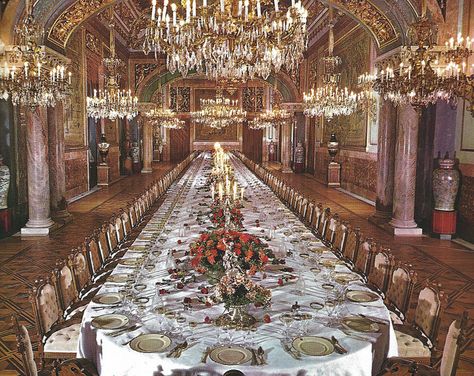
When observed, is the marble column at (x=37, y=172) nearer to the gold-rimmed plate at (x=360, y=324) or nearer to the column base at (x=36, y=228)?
the column base at (x=36, y=228)

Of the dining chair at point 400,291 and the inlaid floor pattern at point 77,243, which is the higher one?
the dining chair at point 400,291

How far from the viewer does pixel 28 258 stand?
7.69 meters

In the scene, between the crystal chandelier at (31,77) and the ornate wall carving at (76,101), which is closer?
the crystal chandelier at (31,77)

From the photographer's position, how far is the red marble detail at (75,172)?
535 inches

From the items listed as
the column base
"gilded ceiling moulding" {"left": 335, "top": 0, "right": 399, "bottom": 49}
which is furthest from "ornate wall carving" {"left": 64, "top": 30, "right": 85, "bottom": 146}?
"gilded ceiling moulding" {"left": 335, "top": 0, "right": 399, "bottom": 49}

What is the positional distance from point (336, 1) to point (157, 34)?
547 cm

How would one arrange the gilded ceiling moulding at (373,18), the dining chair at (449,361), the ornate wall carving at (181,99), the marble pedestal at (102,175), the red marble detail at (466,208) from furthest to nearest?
1. the ornate wall carving at (181,99)
2. the marble pedestal at (102,175)
3. the gilded ceiling moulding at (373,18)
4. the red marble detail at (466,208)
5. the dining chair at (449,361)

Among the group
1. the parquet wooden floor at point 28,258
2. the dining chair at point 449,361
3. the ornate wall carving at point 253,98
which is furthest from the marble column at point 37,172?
the ornate wall carving at point 253,98

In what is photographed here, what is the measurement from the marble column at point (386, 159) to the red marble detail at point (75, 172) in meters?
8.41

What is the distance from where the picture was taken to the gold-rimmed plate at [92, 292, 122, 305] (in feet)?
11.8

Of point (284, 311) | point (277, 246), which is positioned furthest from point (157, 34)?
point (284, 311)

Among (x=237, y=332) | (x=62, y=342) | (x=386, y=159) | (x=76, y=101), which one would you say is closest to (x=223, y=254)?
(x=237, y=332)

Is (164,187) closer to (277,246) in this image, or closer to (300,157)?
(277,246)

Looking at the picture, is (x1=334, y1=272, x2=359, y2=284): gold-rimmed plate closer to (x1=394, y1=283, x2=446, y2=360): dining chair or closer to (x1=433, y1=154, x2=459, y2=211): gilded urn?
(x1=394, y1=283, x2=446, y2=360): dining chair
